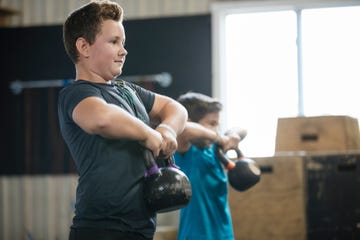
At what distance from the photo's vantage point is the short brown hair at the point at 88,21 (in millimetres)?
1570

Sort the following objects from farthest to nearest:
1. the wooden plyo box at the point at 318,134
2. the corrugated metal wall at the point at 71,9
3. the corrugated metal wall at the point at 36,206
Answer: the corrugated metal wall at the point at 36,206
the corrugated metal wall at the point at 71,9
the wooden plyo box at the point at 318,134

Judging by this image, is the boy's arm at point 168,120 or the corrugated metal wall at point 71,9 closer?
the boy's arm at point 168,120

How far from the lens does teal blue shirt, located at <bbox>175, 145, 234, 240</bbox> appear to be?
2.46 m

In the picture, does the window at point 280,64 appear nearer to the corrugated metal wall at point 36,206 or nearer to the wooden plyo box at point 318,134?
the wooden plyo box at point 318,134

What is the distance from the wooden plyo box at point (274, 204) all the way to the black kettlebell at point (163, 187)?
7.28 feet

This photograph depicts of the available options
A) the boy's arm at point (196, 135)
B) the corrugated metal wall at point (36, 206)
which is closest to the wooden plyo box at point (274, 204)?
the boy's arm at point (196, 135)

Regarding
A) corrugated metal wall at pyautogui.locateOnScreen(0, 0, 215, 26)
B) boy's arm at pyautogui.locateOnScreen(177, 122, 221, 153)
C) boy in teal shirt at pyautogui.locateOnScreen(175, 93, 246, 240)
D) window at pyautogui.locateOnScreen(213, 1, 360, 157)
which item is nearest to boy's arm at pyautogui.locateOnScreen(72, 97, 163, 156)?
boy's arm at pyautogui.locateOnScreen(177, 122, 221, 153)

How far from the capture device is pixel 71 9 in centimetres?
546

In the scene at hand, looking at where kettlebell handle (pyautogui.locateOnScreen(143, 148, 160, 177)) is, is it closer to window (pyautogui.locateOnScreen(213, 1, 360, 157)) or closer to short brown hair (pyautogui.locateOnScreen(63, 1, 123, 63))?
short brown hair (pyautogui.locateOnScreen(63, 1, 123, 63))

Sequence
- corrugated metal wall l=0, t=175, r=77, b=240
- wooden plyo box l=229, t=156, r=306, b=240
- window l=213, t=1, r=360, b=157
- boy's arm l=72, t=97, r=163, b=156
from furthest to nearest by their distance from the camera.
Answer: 1. corrugated metal wall l=0, t=175, r=77, b=240
2. window l=213, t=1, r=360, b=157
3. wooden plyo box l=229, t=156, r=306, b=240
4. boy's arm l=72, t=97, r=163, b=156

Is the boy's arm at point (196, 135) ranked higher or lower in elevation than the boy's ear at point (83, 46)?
lower

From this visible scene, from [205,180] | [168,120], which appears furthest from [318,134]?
[168,120]

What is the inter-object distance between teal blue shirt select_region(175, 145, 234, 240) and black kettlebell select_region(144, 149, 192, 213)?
90 cm

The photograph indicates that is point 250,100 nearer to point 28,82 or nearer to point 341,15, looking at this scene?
point 341,15
